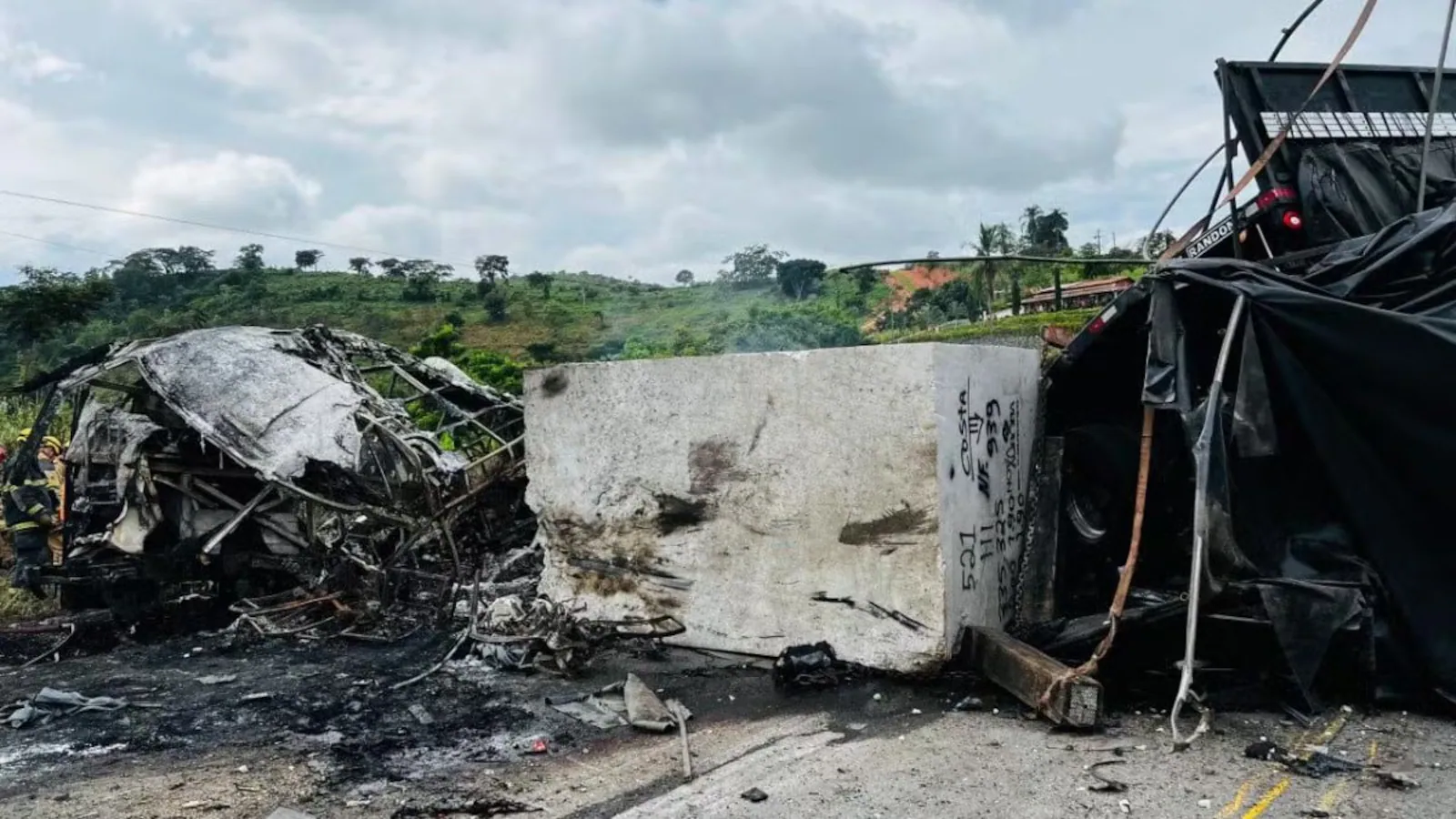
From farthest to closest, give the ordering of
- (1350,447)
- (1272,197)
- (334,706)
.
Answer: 1. (1272,197)
2. (334,706)
3. (1350,447)

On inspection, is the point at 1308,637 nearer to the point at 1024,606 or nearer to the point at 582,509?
the point at 1024,606

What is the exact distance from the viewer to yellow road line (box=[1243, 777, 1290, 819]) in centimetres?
335

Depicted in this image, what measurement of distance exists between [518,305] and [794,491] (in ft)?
143

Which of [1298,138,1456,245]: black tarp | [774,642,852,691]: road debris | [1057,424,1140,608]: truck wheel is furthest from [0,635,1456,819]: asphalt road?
[1298,138,1456,245]: black tarp

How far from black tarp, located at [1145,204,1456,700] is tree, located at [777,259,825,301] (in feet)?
100

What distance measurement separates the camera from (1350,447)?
450 cm

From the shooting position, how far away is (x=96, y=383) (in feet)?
27.0

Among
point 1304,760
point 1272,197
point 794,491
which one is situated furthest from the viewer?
point 1272,197

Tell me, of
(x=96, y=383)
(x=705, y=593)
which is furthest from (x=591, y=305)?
(x=705, y=593)

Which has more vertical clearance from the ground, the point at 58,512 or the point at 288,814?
the point at 58,512

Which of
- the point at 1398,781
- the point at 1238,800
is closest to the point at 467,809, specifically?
the point at 1238,800

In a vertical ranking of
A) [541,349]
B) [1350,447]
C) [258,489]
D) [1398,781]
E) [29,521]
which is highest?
[541,349]

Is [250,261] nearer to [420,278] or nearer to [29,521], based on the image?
[420,278]

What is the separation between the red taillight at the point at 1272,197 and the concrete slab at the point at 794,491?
2032 millimetres
